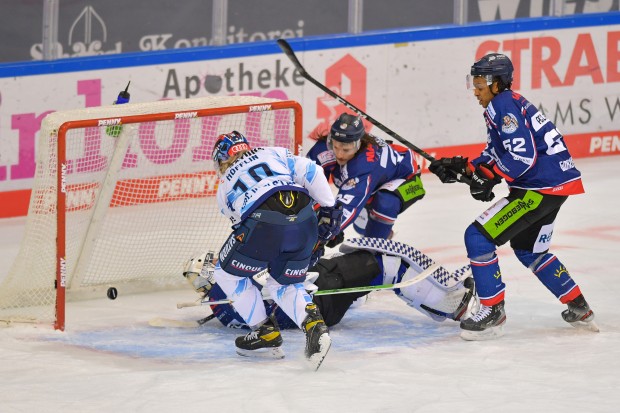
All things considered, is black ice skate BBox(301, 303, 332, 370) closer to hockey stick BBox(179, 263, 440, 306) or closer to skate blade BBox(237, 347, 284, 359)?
skate blade BBox(237, 347, 284, 359)

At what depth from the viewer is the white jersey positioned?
5.55m

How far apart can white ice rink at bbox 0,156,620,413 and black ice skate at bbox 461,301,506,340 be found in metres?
0.05

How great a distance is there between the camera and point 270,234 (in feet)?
18.2

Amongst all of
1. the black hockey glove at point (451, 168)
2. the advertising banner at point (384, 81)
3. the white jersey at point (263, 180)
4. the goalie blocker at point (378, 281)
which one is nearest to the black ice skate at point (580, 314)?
the goalie blocker at point (378, 281)

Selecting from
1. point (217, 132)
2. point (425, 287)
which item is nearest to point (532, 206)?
point (425, 287)

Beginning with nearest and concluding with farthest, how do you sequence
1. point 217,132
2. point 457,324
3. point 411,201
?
point 457,324
point 411,201
point 217,132

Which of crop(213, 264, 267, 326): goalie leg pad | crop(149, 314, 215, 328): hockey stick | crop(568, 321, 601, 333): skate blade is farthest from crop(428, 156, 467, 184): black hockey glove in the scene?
crop(149, 314, 215, 328): hockey stick

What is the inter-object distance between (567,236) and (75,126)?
3320 millimetres

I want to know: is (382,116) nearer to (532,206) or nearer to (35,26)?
(35,26)

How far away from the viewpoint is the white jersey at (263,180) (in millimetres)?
5551

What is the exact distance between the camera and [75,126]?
20.4ft

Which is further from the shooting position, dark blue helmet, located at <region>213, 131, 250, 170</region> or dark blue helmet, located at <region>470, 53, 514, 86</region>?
dark blue helmet, located at <region>470, 53, 514, 86</region>

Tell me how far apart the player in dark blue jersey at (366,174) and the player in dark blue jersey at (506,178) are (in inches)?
16.0

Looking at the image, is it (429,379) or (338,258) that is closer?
(429,379)
